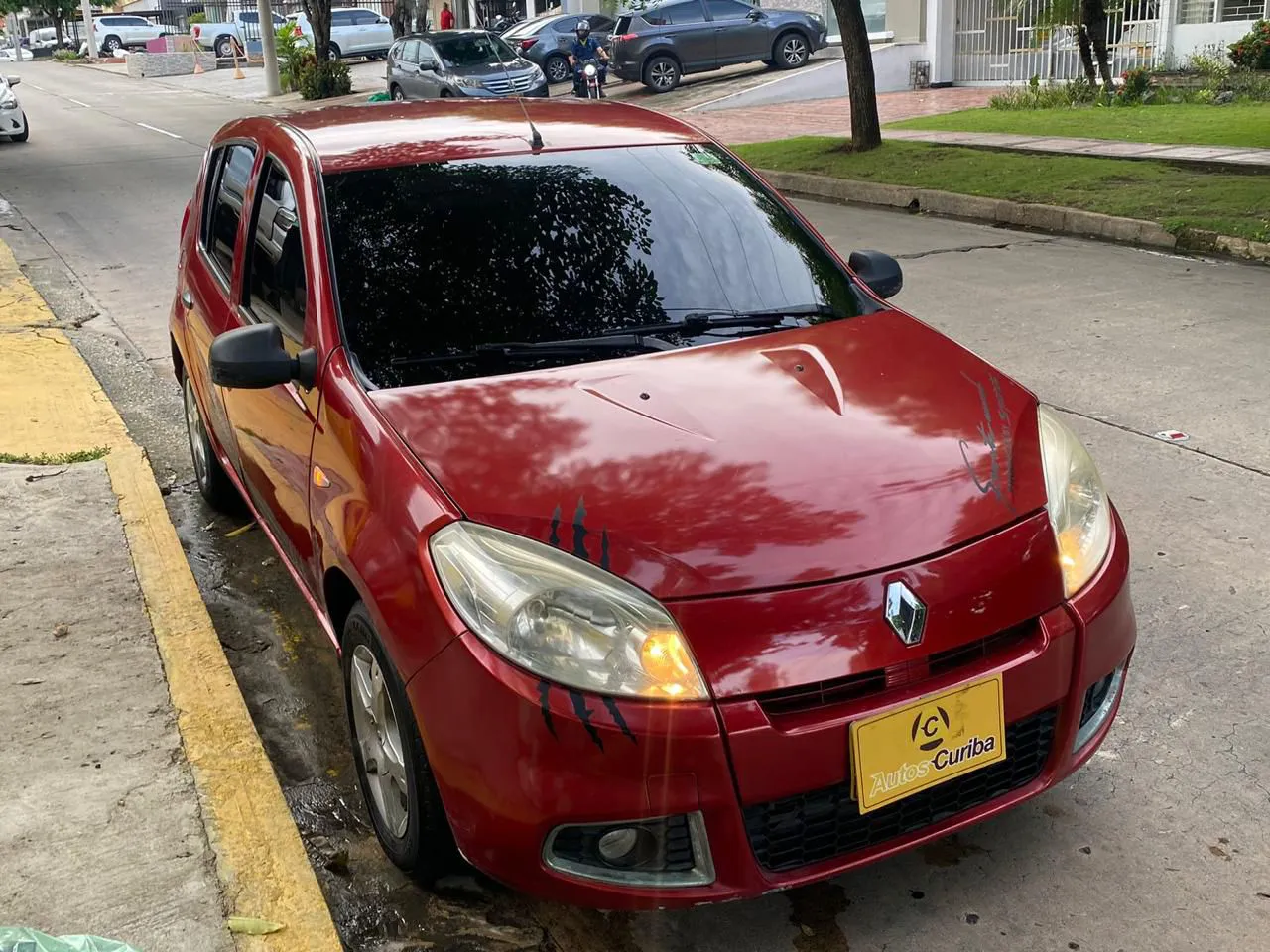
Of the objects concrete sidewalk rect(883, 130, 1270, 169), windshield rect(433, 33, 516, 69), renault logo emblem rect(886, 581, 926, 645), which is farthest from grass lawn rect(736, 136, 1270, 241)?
windshield rect(433, 33, 516, 69)

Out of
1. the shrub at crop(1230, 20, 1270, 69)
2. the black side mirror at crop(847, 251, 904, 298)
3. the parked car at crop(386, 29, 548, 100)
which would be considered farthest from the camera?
the parked car at crop(386, 29, 548, 100)

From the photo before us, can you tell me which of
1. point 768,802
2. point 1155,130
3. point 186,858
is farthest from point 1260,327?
point 1155,130

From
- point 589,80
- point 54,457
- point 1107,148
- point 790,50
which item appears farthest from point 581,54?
point 54,457

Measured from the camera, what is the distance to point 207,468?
525 cm

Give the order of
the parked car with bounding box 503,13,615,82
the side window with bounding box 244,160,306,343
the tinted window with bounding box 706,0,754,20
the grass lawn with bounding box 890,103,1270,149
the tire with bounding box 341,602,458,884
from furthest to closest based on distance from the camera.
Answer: the parked car with bounding box 503,13,615,82 < the tinted window with bounding box 706,0,754,20 < the grass lawn with bounding box 890,103,1270,149 < the side window with bounding box 244,160,306,343 < the tire with bounding box 341,602,458,884

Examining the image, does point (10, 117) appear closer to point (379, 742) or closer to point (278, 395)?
point (278, 395)

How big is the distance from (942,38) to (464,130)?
24639 millimetres

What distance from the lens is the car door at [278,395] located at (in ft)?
11.1

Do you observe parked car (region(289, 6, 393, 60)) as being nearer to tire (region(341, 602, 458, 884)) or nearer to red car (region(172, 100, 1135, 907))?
red car (region(172, 100, 1135, 907))

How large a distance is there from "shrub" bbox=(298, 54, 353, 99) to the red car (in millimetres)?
30894

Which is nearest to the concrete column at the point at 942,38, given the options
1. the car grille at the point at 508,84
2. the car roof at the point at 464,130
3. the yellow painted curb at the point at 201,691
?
the car grille at the point at 508,84

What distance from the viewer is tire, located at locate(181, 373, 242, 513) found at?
17.0ft

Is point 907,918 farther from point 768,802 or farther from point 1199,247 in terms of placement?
point 1199,247

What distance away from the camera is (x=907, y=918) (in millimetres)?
2750
